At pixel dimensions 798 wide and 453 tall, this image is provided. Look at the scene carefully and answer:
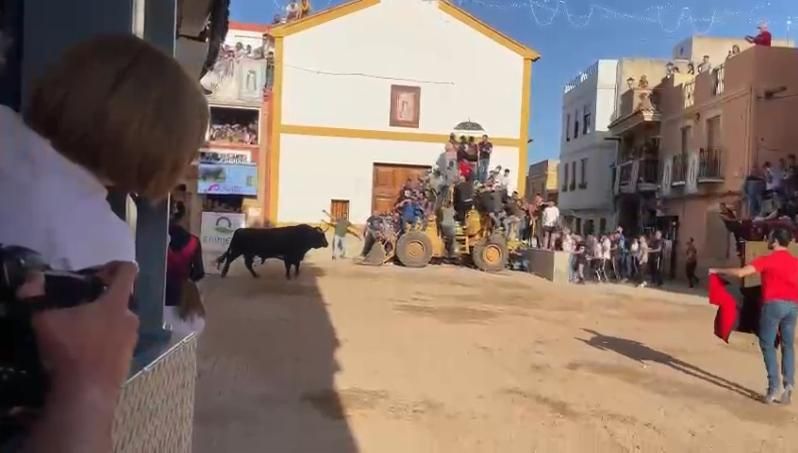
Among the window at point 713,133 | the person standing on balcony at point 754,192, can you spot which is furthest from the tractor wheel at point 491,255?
the window at point 713,133

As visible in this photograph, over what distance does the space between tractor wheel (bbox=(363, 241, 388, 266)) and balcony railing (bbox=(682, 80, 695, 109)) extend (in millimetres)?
Result: 12961

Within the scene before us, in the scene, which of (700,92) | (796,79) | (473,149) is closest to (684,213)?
(700,92)

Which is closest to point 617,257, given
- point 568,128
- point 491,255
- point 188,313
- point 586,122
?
point 491,255

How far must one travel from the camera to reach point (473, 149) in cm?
2544

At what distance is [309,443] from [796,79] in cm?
2213

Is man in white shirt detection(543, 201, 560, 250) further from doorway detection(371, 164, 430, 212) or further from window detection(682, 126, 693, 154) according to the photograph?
window detection(682, 126, 693, 154)

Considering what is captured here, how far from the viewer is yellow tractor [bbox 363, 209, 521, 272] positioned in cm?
2152

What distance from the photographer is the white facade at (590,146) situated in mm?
37062

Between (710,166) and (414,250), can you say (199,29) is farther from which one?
(710,166)

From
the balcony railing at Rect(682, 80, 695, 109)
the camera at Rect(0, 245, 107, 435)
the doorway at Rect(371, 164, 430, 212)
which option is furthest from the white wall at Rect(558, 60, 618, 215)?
the camera at Rect(0, 245, 107, 435)

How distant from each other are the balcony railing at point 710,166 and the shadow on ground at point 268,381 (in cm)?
1729

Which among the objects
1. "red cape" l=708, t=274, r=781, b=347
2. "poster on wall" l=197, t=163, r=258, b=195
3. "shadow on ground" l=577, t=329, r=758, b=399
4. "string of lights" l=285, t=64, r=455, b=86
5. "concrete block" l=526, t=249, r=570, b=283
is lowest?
"shadow on ground" l=577, t=329, r=758, b=399

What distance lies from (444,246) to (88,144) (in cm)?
2156

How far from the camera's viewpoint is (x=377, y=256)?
861 inches
